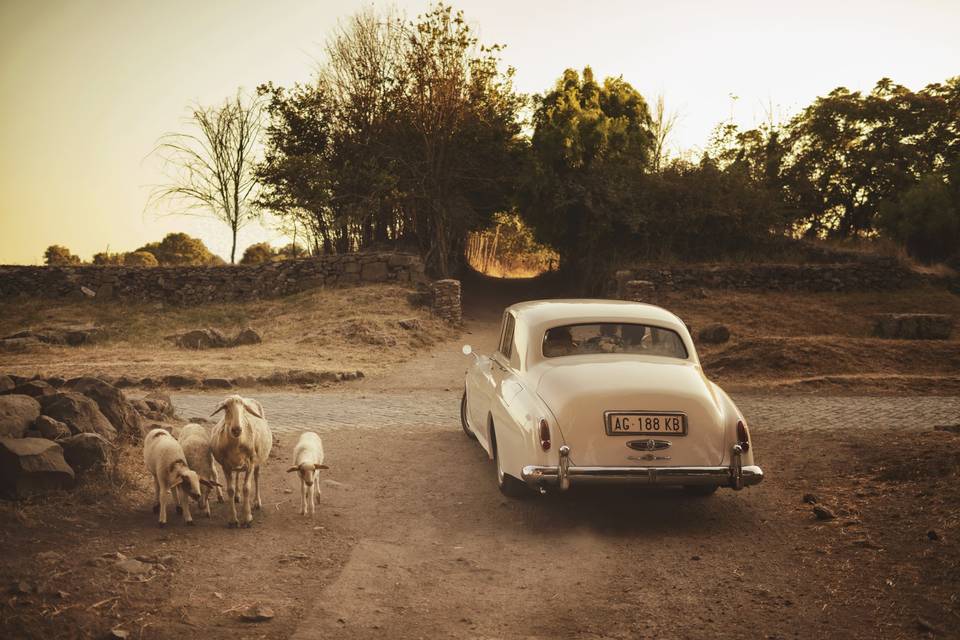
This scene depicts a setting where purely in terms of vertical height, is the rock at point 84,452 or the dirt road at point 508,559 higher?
the rock at point 84,452

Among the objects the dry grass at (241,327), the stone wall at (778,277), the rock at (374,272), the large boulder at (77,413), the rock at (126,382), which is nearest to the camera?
the large boulder at (77,413)

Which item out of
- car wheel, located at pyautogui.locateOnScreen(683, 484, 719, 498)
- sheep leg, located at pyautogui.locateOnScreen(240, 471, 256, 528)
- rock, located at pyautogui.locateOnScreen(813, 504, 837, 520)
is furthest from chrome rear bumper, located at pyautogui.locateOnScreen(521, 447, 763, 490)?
sheep leg, located at pyautogui.locateOnScreen(240, 471, 256, 528)

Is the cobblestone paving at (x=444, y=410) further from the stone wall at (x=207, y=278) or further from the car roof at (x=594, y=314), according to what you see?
the stone wall at (x=207, y=278)

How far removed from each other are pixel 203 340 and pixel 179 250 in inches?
1075

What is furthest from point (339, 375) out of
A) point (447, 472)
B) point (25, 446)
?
point (25, 446)

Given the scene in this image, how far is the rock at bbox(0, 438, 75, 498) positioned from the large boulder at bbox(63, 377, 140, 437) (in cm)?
178

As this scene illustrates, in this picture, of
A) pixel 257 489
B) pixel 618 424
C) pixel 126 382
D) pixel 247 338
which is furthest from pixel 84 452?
pixel 247 338

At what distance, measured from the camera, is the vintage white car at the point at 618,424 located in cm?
681

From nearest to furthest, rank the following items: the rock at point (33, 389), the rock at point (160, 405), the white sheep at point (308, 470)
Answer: the white sheep at point (308, 470), the rock at point (33, 389), the rock at point (160, 405)

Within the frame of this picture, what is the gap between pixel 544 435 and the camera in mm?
6883

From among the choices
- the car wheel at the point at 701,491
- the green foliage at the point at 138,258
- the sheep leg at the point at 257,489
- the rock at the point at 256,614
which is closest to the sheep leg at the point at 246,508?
the sheep leg at the point at 257,489

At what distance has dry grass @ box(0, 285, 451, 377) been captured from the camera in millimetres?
17859

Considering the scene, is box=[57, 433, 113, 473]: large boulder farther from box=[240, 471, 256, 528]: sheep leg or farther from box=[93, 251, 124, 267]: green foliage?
box=[93, 251, 124, 267]: green foliage

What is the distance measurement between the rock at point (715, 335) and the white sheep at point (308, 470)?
48.8 ft
